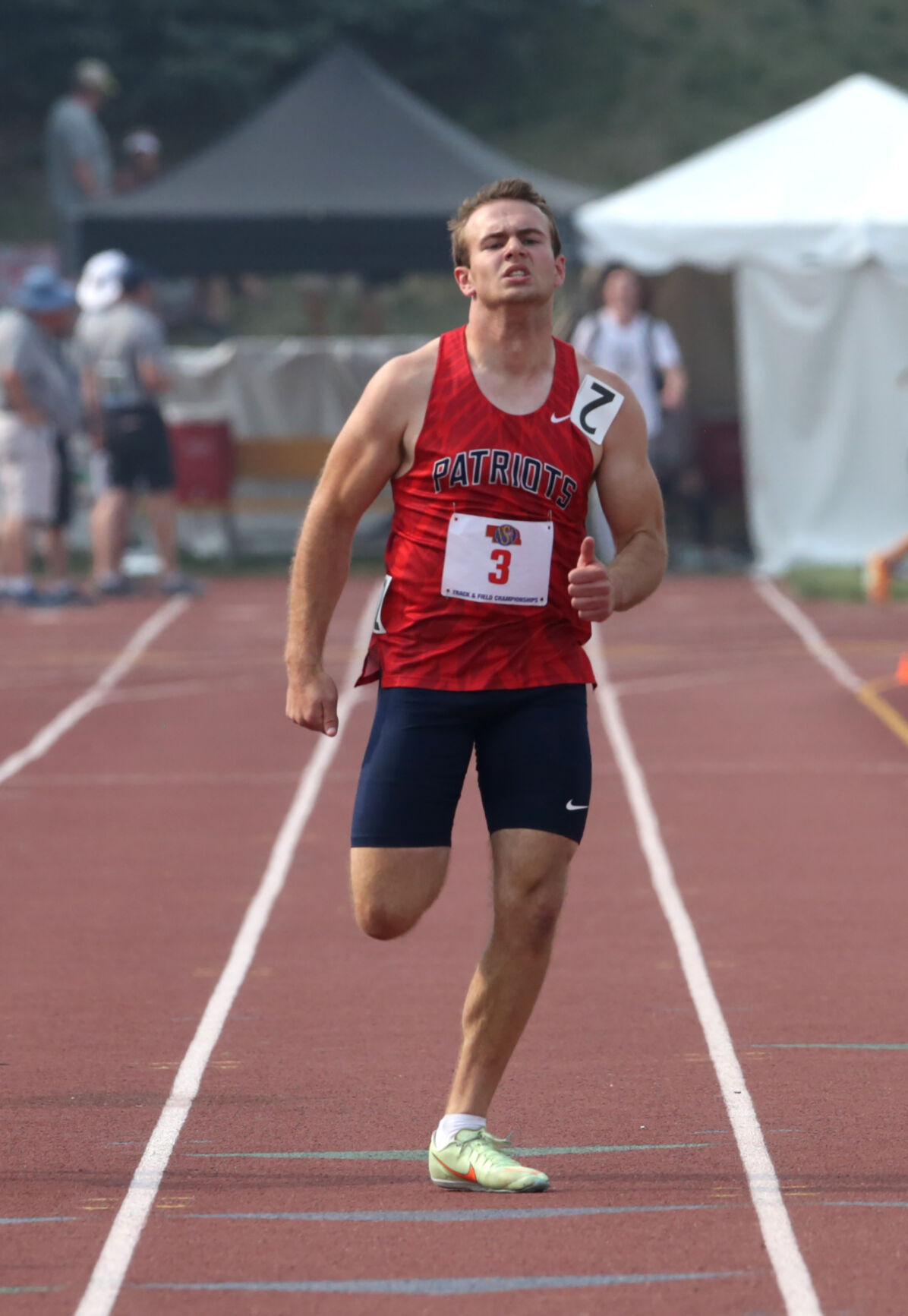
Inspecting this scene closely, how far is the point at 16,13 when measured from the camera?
1266 inches

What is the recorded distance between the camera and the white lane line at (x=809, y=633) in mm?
11312

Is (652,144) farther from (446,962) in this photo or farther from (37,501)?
(446,962)

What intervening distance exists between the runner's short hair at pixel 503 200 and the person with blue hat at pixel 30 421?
33.1 feet

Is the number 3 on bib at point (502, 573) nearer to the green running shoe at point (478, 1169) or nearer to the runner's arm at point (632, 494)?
the runner's arm at point (632, 494)

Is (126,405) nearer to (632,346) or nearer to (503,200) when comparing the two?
(632,346)

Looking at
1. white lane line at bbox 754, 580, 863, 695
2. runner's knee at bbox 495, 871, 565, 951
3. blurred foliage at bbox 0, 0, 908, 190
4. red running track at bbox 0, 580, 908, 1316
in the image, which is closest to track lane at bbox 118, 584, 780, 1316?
red running track at bbox 0, 580, 908, 1316

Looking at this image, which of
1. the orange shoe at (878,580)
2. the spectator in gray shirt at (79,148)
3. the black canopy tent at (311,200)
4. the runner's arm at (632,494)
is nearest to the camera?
the runner's arm at (632,494)

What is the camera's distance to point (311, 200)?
55.5 feet

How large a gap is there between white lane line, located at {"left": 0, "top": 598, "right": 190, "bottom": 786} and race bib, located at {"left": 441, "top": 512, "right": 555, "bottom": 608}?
4926mm

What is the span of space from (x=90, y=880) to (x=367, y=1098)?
2.50 m

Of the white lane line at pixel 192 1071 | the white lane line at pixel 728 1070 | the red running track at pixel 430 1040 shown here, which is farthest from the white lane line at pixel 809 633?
the white lane line at pixel 192 1071

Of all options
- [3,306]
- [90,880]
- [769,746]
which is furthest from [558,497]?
[3,306]

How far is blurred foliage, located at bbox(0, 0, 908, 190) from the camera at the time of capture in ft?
107

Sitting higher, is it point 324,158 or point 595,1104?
Answer: point 324,158
